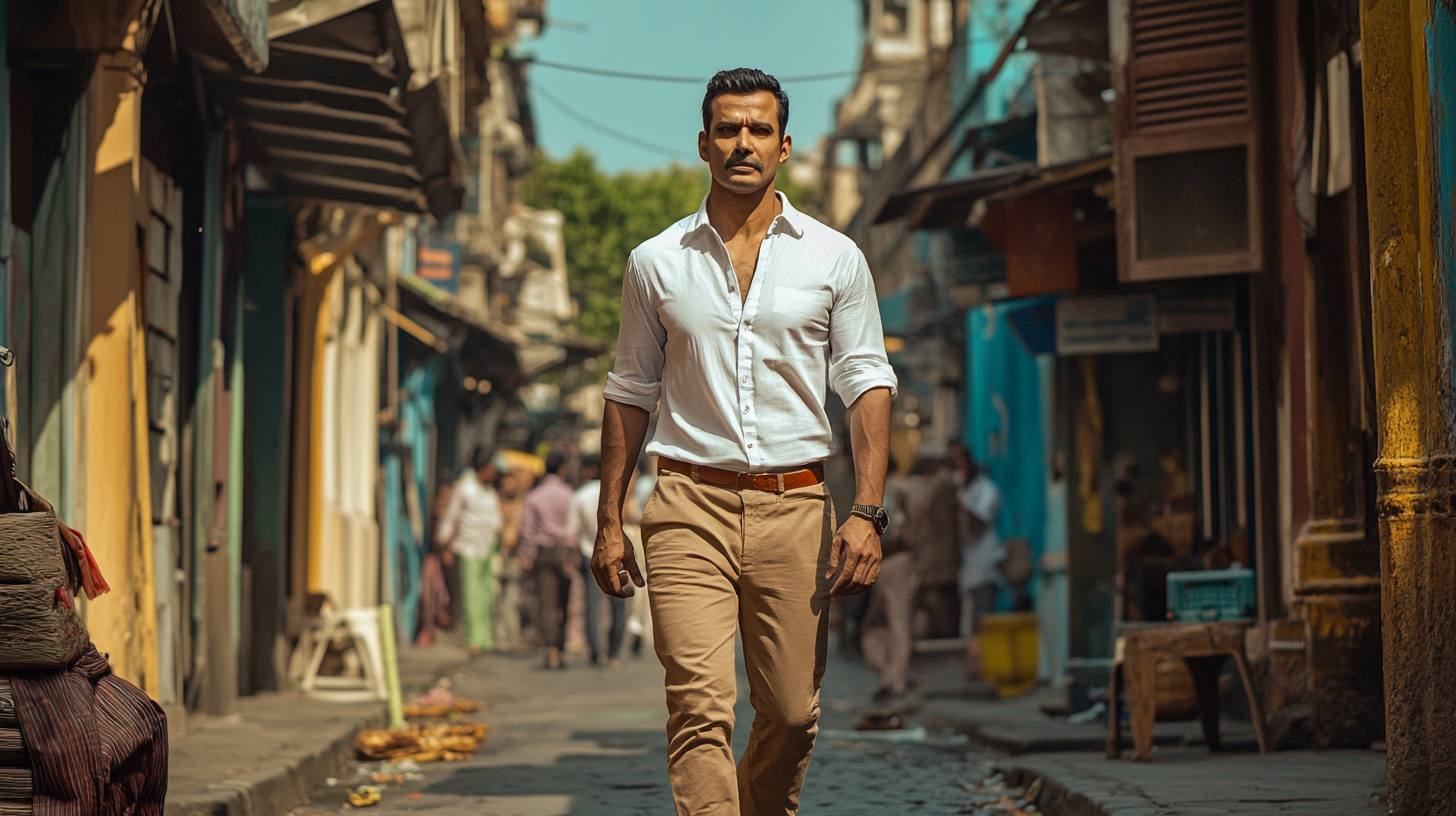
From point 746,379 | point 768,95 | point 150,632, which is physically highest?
point 768,95

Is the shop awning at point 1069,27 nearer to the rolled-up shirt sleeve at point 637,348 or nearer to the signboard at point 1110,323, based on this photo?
the signboard at point 1110,323

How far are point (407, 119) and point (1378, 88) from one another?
6.27m

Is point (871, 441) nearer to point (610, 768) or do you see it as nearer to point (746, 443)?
point (746, 443)

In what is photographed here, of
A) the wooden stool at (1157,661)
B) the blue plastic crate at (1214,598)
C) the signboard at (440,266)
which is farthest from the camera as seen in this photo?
the signboard at (440,266)

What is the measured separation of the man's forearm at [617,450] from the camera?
187 inches

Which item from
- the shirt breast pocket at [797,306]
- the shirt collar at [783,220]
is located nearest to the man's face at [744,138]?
the shirt collar at [783,220]

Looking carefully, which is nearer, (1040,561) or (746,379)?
(746,379)

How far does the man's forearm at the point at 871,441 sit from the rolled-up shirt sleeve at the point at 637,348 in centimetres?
28

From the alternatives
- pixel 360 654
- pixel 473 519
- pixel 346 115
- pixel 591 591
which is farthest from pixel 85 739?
pixel 473 519

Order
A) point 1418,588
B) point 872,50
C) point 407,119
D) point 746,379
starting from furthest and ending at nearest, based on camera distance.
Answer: point 872,50 → point 407,119 → point 1418,588 → point 746,379

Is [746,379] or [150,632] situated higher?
[746,379]

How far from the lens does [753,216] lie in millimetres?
4879

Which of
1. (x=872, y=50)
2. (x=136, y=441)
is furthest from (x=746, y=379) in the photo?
(x=872, y=50)

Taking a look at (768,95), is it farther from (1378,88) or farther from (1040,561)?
(1040,561)
